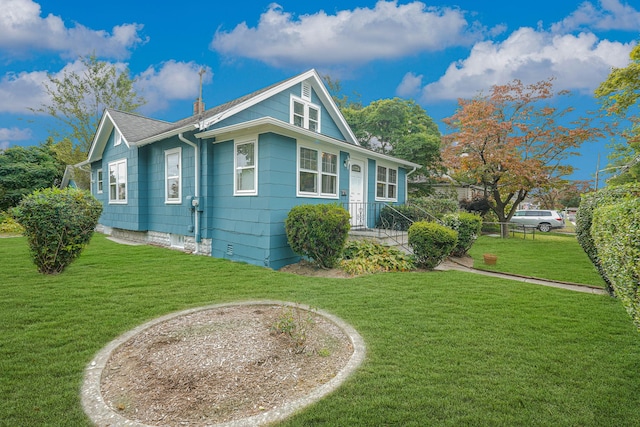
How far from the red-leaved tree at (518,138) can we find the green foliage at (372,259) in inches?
411

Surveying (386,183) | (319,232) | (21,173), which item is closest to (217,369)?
(319,232)

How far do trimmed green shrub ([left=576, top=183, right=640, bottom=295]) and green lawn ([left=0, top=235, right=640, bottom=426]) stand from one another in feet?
2.11

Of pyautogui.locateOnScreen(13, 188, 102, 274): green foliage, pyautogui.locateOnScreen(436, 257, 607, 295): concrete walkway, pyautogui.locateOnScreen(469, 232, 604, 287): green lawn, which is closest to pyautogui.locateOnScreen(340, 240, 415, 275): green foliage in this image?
pyautogui.locateOnScreen(436, 257, 607, 295): concrete walkway

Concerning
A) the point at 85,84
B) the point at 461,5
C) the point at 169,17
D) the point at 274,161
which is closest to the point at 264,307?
the point at 274,161

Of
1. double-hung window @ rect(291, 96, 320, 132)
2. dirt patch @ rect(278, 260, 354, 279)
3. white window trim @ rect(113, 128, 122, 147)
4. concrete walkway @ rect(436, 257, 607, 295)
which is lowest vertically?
concrete walkway @ rect(436, 257, 607, 295)

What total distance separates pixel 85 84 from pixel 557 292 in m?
31.9

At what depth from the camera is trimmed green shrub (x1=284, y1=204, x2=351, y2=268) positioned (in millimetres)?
6668

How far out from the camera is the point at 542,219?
65.3 ft

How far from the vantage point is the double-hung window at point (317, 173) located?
8.23 m

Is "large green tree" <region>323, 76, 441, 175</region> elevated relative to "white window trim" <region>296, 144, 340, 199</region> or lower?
elevated

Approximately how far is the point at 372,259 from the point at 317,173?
115 inches

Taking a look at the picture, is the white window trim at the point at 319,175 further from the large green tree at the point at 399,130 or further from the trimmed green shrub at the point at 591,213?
the large green tree at the point at 399,130

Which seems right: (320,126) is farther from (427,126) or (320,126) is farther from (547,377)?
(427,126)

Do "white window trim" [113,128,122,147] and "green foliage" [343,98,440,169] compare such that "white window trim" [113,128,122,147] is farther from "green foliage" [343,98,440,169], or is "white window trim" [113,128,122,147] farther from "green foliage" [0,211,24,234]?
"green foliage" [343,98,440,169]
